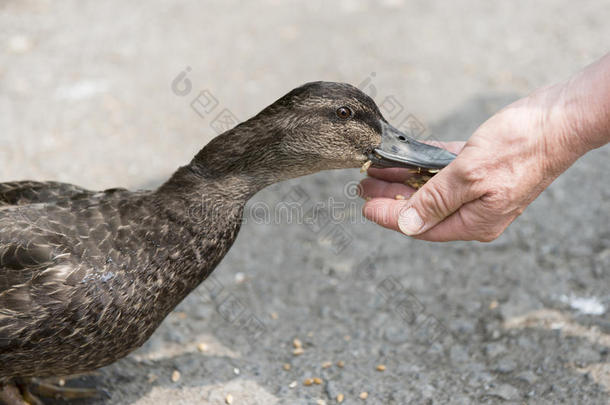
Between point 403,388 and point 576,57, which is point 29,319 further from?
point 576,57

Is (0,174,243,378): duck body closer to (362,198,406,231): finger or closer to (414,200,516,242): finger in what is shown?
(362,198,406,231): finger

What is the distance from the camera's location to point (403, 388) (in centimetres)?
332

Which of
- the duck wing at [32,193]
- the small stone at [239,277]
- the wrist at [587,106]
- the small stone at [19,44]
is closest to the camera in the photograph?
the wrist at [587,106]

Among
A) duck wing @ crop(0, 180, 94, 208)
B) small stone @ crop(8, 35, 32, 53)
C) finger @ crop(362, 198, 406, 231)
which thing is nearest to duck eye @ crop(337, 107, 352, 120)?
finger @ crop(362, 198, 406, 231)

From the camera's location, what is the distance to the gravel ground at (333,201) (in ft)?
11.3

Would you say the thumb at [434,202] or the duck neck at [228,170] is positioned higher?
the duck neck at [228,170]

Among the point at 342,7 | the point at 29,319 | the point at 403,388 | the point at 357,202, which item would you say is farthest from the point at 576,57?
the point at 29,319

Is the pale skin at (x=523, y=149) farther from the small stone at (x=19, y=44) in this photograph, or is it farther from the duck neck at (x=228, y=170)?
the small stone at (x=19, y=44)

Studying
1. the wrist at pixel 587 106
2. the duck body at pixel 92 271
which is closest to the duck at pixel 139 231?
the duck body at pixel 92 271

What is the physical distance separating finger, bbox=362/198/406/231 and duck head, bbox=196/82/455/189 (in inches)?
6.9

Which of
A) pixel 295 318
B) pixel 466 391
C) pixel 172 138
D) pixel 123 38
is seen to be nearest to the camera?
pixel 466 391

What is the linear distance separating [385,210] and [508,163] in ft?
2.04

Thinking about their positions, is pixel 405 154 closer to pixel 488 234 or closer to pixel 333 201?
pixel 488 234

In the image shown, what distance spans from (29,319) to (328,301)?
1.96 meters
